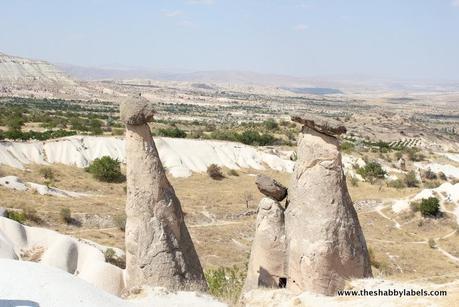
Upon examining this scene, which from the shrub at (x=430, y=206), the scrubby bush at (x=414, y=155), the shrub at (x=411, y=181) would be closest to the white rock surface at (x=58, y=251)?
the shrub at (x=430, y=206)

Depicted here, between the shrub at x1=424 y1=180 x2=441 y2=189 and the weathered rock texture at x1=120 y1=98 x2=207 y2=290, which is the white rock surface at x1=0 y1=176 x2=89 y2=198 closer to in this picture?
the weathered rock texture at x1=120 y1=98 x2=207 y2=290

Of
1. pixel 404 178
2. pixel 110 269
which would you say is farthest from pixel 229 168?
pixel 110 269

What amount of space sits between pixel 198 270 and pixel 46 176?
24267 mm

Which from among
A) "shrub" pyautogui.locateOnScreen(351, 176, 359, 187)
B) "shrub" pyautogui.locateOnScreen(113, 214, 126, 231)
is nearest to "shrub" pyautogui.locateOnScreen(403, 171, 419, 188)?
"shrub" pyautogui.locateOnScreen(351, 176, 359, 187)

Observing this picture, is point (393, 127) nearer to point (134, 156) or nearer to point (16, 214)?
point (16, 214)

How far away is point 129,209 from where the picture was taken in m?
10.3

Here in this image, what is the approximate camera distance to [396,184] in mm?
41188

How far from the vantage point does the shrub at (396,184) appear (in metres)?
40.7

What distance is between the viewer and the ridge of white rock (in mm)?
36156

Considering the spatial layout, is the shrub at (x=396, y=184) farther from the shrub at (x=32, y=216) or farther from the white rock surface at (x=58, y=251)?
the white rock surface at (x=58, y=251)

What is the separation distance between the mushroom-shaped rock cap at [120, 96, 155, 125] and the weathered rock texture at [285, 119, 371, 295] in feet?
10.1

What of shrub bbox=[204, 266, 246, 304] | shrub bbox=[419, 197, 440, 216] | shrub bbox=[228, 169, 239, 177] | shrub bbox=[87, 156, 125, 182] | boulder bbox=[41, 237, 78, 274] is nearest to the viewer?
shrub bbox=[204, 266, 246, 304]

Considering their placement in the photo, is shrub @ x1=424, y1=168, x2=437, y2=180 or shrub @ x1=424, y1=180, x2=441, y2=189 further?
shrub @ x1=424, y1=168, x2=437, y2=180

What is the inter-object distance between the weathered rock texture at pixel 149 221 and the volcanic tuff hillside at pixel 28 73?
155m
